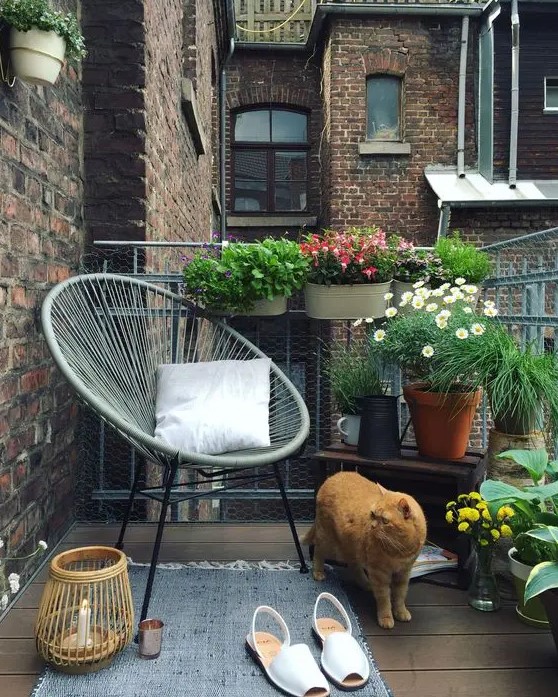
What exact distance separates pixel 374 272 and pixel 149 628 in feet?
4.87

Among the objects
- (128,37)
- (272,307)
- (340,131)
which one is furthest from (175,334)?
(340,131)

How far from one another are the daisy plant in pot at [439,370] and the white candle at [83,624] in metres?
1.23

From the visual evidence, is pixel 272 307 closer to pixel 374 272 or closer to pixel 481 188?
pixel 374 272

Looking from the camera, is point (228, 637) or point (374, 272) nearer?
point (228, 637)

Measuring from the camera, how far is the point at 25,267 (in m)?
2.00

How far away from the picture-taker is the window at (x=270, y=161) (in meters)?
8.77

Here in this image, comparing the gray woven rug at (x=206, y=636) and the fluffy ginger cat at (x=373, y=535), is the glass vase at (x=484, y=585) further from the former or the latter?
the gray woven rug at (x=206, y=636)

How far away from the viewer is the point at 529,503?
174 cm

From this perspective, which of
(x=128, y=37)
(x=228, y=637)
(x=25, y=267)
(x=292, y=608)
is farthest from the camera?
(x=128, y=37)

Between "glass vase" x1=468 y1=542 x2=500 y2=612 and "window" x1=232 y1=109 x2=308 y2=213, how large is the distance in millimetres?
7486

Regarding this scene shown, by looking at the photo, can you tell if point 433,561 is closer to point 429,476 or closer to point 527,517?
point 429,476

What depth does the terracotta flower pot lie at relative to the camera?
2113 mm

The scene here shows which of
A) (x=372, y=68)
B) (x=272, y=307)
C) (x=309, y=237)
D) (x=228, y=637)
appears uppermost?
(x=372, y=68)

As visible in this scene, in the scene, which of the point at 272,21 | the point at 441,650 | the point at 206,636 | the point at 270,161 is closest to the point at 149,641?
the point at 206,636
